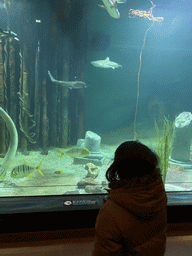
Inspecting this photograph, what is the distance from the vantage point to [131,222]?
2.92 feet

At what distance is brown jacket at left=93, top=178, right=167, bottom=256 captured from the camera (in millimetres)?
882

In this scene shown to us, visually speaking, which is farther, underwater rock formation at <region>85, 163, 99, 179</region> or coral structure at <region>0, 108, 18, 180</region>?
underwater rock formation at <region>85, 163, 99, 179</region>

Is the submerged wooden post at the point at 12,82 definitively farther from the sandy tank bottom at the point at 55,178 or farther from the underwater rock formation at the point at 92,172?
the underwater rock formation at the point at 92,172

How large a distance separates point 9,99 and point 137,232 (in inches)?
242

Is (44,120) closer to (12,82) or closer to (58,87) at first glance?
(58,87)

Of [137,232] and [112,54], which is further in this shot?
[112,54]

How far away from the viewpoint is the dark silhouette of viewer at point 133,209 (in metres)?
0.88

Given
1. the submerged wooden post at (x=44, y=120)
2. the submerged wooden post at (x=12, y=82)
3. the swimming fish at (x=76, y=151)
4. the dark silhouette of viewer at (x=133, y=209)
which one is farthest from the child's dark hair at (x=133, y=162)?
the submerged wooden post at (x=12, y=82)

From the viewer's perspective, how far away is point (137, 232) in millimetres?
899

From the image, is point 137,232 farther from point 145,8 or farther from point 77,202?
point 145,8

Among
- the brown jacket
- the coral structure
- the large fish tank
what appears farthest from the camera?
the large fish tank

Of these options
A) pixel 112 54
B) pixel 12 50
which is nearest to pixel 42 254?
Result: pixel 12 50

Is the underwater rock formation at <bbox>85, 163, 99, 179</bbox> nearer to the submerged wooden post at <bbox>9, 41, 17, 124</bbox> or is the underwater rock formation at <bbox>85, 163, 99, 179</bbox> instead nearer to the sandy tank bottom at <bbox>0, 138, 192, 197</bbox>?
the sandy tank bottom at <bbox>0, 138, 192, 197</bbox>

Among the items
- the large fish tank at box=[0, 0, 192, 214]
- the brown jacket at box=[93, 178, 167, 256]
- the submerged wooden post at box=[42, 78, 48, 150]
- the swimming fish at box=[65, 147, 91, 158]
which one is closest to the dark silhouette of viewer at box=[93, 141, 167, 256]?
the brown jacket at box=[93, 178, 167, 256]
